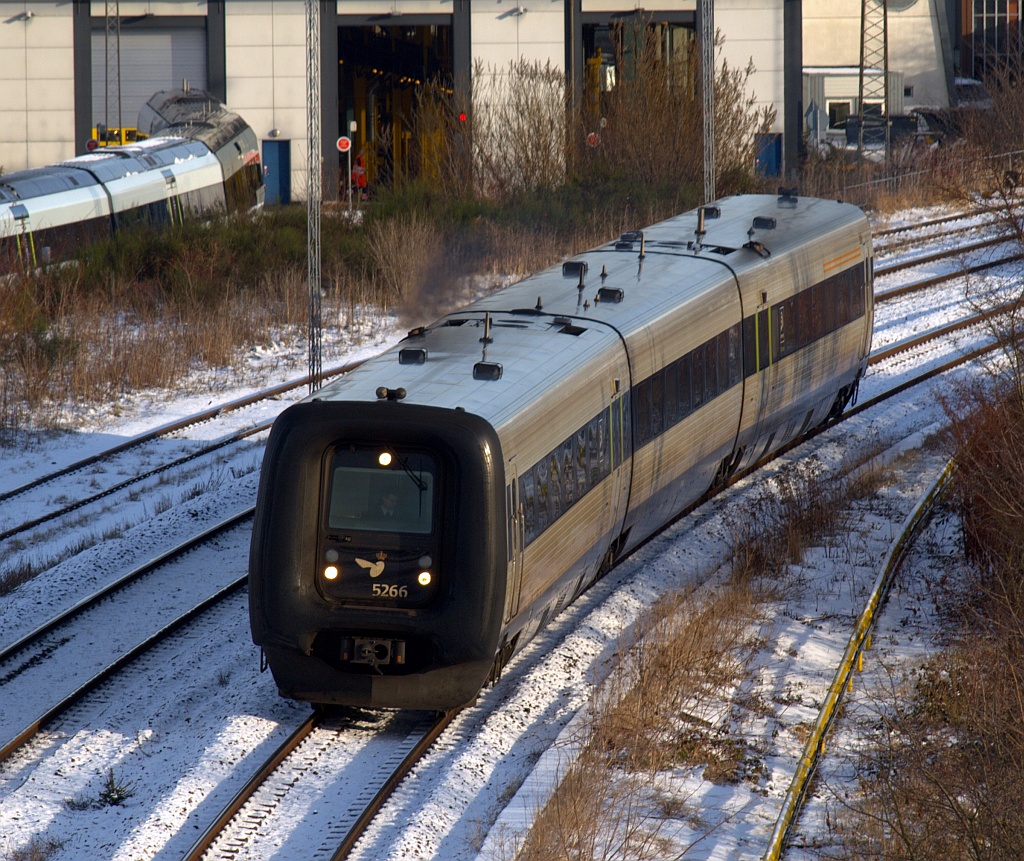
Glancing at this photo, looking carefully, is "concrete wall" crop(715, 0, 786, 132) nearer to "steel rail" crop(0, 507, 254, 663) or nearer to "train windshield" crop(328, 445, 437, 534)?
"steel rail" crop(0, 507, 254, 663)

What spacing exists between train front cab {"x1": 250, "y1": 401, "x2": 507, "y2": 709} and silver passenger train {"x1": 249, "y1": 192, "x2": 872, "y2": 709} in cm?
1

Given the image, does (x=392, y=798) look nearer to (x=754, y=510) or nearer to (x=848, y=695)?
(x=848, y=695)

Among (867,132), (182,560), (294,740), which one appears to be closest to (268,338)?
(182,560)

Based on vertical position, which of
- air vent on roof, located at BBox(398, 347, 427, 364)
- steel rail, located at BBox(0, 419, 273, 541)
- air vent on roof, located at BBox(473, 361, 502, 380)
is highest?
air vent on roof, located at BBox(398, 347, 427, 364)

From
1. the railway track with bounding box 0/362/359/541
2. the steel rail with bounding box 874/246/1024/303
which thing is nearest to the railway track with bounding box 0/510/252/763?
the railway track with bounding box 0/362/359/541

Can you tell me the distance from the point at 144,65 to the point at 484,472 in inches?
1734

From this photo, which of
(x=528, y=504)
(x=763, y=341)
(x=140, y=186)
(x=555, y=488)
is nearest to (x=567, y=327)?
(x=555, y=488)

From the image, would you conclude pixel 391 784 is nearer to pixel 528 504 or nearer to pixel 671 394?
pixel 528 504

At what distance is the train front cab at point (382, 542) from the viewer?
8648mm

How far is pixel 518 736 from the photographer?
30.4 ft

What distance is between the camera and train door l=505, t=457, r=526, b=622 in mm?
8922

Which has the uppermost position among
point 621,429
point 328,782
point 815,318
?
point 815,318

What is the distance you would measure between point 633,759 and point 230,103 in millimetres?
42825

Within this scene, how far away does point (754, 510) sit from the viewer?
14.2m
